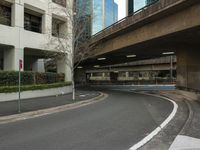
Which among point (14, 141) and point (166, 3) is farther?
point (166, 3)

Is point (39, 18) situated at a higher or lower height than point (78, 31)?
higher

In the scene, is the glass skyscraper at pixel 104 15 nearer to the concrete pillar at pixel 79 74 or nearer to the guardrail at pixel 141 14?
the guardrail at pixel 141 14

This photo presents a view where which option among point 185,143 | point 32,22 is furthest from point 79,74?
point 185,143

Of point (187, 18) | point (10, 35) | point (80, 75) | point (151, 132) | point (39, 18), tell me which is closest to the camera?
point (151, 132)

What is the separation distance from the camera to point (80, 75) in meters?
82.3

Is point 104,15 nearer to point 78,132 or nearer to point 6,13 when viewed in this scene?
point 6,13

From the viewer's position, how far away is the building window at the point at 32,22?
33094 mm

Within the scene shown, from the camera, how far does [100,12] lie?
39.7 metres

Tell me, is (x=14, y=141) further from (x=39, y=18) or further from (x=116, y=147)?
(x=39, y=18)

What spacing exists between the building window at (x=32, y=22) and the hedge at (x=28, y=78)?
638 centimetres

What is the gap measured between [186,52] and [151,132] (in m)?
19.2

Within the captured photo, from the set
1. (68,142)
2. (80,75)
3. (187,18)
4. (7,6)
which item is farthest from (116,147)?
(80,75)

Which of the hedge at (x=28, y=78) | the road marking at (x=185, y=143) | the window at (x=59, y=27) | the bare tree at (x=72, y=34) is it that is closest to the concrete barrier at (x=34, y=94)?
the hedge at (x=28, y=78)

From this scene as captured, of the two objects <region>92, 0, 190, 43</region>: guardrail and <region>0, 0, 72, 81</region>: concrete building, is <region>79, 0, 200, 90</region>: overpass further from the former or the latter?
<region>0, 0, 72, 81</region>: concrete building
